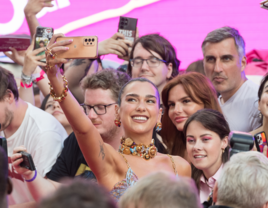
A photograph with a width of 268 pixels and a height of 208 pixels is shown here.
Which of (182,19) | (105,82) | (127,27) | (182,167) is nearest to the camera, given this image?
(182,167)

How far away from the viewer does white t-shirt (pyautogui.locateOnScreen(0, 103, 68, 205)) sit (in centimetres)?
258

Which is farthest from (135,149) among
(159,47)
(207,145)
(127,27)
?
(127,27)

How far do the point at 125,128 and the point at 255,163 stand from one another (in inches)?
37.6

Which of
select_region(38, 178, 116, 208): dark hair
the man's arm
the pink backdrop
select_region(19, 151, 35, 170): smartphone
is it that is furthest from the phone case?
the pink backdrop

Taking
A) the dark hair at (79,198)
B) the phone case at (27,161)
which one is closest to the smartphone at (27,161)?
the phone case at (27,161)

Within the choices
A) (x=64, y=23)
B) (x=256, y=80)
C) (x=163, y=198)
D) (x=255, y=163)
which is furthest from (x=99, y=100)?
(x=64, y=23)

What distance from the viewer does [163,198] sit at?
894 millimetres

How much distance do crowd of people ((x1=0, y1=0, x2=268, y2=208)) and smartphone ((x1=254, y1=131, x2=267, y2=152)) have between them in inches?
1.7

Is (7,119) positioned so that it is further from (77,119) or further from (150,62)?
(150,62)

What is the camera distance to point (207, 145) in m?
2.37

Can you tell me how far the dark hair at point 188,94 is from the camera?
2787 millimetres

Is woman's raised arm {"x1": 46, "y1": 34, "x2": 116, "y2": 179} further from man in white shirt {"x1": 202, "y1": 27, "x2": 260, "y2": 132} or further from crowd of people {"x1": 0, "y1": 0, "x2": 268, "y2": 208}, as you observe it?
man in white shirt {"x1": 202, "y1": 27, "x2": 260, "y2": 132}

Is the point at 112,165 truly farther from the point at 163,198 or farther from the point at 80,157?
the point at 163,198

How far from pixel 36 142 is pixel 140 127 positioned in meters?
0.85
